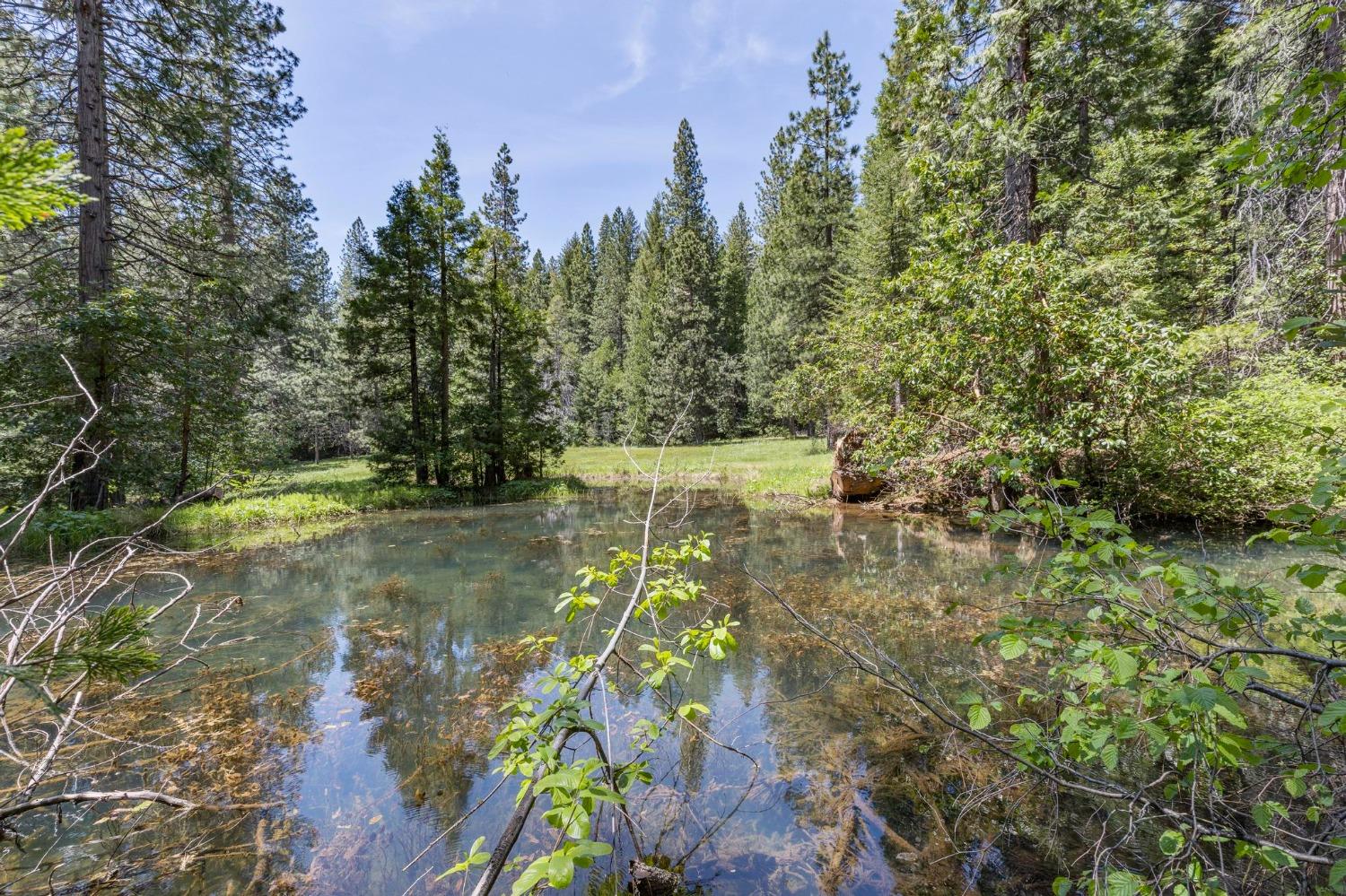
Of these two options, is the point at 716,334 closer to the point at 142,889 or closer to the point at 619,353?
the point at 619,353

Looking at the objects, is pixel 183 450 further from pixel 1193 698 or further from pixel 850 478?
pixel 1193 698

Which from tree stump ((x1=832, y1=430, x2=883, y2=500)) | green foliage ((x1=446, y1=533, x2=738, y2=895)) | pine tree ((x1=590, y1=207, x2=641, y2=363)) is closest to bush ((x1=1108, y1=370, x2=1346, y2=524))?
tree stump ((x1=832, y1=430, x2=883, y2=500))

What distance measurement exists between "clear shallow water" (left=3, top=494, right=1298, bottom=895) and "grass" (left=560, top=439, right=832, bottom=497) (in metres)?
8.79

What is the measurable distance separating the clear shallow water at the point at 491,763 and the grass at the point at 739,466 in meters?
8.79

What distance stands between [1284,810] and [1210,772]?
0.19 m

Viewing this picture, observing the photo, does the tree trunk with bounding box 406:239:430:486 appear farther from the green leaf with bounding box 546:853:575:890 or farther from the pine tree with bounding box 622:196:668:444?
the green leaf with bounding box 546:853:575:890

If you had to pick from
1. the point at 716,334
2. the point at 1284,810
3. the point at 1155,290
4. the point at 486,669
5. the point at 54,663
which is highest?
the point at 716,334

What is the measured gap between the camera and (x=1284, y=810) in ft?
5.55

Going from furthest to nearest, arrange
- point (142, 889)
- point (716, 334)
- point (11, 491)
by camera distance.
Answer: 1. point (716, 334)
2. point (11, 491)
3. point (142, 889)

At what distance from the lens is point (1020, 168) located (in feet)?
32.5

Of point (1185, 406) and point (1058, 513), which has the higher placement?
point (1185, 406)

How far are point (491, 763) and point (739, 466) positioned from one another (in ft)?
61.6

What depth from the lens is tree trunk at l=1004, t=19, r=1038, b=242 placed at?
31.2 ft

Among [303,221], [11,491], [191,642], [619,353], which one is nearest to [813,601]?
[191,642]
